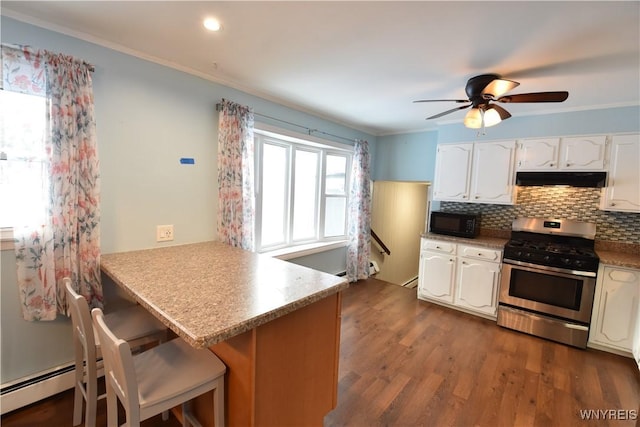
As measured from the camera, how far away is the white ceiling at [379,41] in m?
1.46

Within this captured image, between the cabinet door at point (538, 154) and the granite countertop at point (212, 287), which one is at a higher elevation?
the cabinet door at point (538, 154)

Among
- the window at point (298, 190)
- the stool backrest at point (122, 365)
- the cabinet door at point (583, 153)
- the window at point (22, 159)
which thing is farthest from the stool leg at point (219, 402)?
the cabinet door at point (583, 153)

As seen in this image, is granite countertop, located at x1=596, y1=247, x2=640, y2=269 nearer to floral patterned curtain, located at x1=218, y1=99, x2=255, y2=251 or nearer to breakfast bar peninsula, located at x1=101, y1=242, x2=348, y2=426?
breakfast bar peninsula, located at x1=101, y1=242, x2=348, y2=426

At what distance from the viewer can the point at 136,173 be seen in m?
2.11

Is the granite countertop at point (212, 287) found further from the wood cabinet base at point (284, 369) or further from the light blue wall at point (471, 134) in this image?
the light blue wall at point (471, 134)

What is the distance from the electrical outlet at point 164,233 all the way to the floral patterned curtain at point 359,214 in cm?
254

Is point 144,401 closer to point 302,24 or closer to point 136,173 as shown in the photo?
point 136,173

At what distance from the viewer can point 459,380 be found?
220 centimetres

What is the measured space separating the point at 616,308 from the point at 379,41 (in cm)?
316

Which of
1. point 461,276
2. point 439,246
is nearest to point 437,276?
point 461,276

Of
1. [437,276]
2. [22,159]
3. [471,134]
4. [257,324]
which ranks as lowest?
[437,276]

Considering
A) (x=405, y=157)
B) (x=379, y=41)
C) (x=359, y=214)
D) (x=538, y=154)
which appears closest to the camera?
(x=379, y=41)

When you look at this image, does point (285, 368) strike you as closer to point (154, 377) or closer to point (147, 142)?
point (154, 377)

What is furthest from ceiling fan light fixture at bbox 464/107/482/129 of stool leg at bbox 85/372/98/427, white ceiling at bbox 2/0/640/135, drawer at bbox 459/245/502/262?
stool leg at bbox 85/372/98/427
